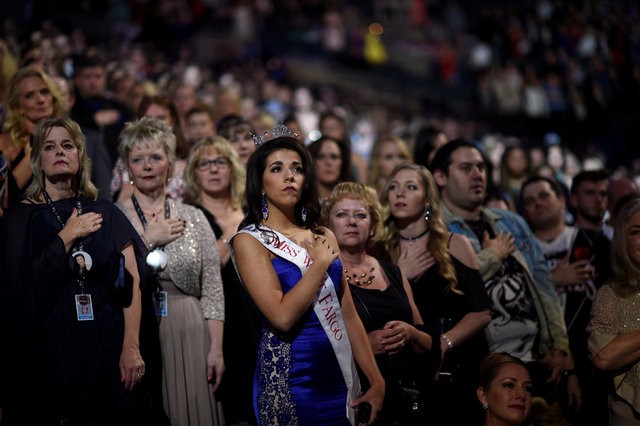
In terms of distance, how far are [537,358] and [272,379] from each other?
2166mm

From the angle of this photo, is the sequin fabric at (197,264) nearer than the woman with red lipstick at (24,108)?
Yes

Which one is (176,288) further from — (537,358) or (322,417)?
(537,358)

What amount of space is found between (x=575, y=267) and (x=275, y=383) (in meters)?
2.76

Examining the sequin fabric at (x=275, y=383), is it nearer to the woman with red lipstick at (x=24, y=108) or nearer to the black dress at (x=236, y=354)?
the black dress at (x=236, y=354)

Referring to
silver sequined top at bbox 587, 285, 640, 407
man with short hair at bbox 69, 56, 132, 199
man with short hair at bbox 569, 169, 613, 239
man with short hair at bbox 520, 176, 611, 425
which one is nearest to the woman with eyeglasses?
man with short hair at bbox 69, 56, 132, 199

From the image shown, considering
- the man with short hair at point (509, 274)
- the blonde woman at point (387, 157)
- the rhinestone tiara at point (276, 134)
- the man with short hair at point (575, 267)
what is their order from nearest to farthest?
1. the rhinestone tiara at point (276, 134)
2. the man with short hair at point (509, 274)
3. the man with short hair at point (575, 267)
4. the blonde woman at point (387, 157)

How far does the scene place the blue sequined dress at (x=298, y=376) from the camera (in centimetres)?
387

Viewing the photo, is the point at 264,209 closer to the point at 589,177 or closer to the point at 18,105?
the point at 18,105

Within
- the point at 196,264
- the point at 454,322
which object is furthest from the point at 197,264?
the point at 454,322

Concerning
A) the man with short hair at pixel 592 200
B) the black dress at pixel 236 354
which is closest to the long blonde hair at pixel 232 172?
the black dress at pixel 236 354

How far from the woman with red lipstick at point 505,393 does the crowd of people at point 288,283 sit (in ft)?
0.04

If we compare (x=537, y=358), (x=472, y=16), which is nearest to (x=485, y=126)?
(x=472, y=16)

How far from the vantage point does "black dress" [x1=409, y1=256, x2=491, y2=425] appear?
193 inches

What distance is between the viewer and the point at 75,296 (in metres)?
4.46
